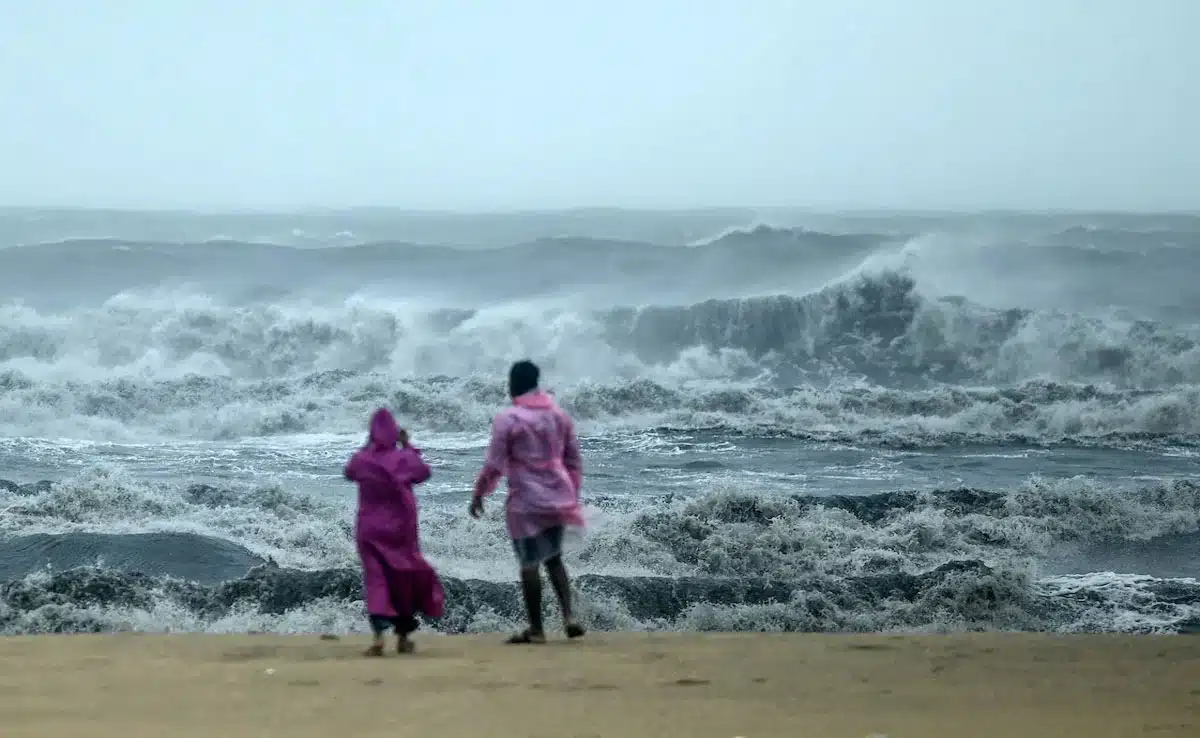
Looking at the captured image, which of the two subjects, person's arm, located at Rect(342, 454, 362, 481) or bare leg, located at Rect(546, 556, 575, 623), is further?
bare leg, located at Rect(546, 556, 575, 623)

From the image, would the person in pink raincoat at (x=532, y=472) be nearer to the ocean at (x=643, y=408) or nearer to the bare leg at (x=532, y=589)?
the bare leg at (x=532, y=589)

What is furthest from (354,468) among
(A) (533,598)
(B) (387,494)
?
(A) (533,598)

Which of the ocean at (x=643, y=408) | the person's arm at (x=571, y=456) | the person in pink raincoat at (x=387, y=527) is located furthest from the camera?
the ocean at (x=643, y=408)

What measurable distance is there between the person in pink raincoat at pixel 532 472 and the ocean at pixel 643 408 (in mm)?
250

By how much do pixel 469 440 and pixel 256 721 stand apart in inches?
479

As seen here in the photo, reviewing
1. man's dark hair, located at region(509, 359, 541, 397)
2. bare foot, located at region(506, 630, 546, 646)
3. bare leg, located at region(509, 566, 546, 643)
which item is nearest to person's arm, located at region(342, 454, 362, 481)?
man's dark hair, located at region(509, 359, 541, 397)

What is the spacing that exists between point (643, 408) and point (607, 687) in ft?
42.6

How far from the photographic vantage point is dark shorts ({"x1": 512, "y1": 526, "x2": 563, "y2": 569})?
548cm

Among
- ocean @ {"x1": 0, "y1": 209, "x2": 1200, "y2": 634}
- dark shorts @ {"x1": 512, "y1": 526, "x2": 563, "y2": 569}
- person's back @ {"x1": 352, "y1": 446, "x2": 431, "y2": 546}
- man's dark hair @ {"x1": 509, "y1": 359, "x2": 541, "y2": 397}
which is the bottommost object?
ocean @ {"x1": 0, "y1": 209, "x2": 1200, "y2": 634}

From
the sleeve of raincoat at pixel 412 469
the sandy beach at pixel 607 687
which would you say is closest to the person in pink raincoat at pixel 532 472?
the sleeve of raincoat at pixel 412 469

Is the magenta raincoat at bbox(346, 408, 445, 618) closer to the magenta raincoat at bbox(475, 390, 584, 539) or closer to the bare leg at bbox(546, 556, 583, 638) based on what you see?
the magenta raincoat at bbox(475, 390, 584, 539)

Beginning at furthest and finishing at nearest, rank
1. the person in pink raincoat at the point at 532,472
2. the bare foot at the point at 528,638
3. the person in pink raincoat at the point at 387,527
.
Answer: the bare foot at the point at 528,638 < the person in pink raincoat at the point at 532,472 < the person in pink raincoat at the point at 387,527

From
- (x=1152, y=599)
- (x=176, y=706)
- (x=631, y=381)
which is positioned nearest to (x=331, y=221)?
(x=631, y=381)

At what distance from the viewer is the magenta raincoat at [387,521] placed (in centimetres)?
530
